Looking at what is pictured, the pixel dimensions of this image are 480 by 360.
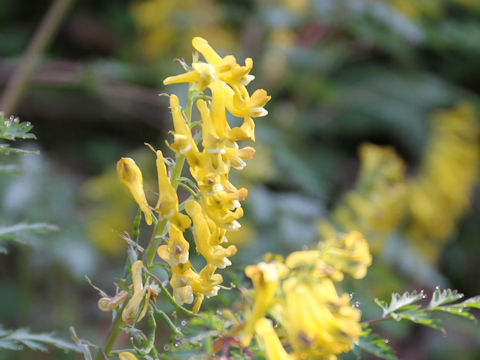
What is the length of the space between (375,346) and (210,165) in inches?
19.2

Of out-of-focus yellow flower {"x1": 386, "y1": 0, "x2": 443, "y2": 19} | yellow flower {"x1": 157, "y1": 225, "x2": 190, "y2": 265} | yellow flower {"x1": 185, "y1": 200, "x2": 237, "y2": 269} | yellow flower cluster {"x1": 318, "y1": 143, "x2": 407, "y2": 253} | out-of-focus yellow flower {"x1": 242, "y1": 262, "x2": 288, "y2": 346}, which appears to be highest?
out-of-focus yellow flower {"x1": 386, "y1": 0, "x2": 443, "y2": 19}

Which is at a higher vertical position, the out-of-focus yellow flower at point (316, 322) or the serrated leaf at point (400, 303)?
the serrated leaf at point (400, 303)

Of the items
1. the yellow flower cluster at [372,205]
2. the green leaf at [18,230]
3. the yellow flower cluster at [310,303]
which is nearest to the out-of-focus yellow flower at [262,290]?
the yellow flower cluster at [310,303]

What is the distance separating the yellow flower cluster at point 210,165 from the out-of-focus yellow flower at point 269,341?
217 mm

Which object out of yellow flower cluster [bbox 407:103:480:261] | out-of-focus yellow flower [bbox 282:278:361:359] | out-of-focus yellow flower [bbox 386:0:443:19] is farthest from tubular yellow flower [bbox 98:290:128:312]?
out-of-focus yellow flower [bbox 386:0:443:19]

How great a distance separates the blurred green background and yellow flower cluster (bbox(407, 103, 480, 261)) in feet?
1.32

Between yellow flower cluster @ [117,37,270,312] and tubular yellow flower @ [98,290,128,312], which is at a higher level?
yellow flower cluster @ [117,37,270,312]

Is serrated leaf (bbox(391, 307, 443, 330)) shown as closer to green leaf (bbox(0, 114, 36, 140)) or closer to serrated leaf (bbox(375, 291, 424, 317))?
serrated leaf (bbox(375, 291, 424, 317))

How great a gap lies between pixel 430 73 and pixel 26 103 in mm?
4500

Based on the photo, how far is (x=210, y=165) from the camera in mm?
1143

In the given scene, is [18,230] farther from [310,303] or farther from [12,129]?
[310,303]

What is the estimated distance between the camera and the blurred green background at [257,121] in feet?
10.6

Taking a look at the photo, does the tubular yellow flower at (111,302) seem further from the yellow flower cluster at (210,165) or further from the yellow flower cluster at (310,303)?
the yellow flower cluster at (310,303)

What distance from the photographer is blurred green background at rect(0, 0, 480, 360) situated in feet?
10.6
